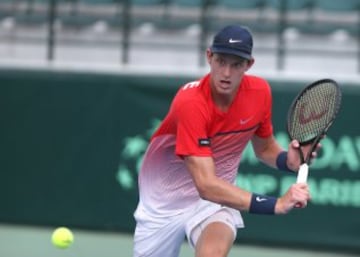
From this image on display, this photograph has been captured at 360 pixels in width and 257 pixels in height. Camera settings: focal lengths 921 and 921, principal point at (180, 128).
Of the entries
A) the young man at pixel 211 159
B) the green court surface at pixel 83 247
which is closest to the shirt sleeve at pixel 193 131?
the young man at pixel 211 159

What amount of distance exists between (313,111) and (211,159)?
583 millimetres

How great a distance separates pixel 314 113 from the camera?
15.0 feet

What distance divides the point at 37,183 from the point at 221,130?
3.74 meters

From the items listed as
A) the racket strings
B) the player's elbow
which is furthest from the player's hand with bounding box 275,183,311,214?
the racket strings

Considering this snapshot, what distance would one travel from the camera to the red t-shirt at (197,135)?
4469 millimetres

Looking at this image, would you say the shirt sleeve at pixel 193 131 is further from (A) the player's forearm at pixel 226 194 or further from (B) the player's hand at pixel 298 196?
(B) the player's hand at pixel 298 196

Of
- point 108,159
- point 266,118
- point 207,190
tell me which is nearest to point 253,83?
point 266,118

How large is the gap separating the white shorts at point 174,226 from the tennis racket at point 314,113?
2.03 feet

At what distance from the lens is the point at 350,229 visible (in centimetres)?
771

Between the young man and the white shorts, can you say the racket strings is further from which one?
the white shorts

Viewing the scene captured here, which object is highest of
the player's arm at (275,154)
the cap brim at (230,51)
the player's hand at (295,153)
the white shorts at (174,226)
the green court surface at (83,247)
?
the cap brim at (230,51)

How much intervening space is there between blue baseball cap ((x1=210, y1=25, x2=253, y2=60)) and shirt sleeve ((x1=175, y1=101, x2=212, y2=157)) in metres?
0.30

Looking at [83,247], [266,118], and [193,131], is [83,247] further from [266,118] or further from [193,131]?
[193,131]

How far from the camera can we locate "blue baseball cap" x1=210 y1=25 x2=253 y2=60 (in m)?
4.34
